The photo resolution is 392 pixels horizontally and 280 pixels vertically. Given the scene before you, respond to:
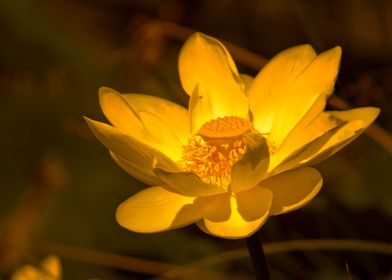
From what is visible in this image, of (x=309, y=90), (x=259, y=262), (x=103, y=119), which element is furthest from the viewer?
(x=103, y=119)

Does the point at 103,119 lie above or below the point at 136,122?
below

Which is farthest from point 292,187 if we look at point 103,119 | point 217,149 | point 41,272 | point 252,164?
point 103,119

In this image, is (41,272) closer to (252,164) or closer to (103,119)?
(252,164)

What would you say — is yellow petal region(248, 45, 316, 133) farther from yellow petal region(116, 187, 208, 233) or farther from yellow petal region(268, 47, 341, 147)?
yellow petal region(116, 187, 208, 233)

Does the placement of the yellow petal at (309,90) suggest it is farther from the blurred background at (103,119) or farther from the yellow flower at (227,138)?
the blurred background at (103,119)

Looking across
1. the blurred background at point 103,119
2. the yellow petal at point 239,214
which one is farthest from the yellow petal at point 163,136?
the blurred background at point 103,119
